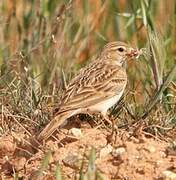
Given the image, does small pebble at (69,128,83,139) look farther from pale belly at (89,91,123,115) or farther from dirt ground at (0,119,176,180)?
pale belly at (89,91,123,115)

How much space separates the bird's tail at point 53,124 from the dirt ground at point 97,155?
9 centimetres

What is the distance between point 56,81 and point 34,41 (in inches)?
58.6

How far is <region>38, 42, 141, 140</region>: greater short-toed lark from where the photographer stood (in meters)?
6.54

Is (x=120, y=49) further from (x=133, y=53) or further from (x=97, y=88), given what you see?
(x=97, y=88)

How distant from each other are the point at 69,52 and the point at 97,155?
320cm

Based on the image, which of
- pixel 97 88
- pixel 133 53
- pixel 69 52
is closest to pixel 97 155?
pixel 97 88

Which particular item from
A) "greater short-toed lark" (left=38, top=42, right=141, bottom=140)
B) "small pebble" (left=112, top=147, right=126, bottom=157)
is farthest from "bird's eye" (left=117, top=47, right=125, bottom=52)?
"small pebble" (left=112, top=147, right=126, bottom=157)

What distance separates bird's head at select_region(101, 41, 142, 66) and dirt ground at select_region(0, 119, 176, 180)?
4.40 ft

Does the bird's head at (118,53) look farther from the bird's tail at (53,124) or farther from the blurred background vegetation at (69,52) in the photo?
the bird's tail at (53,124)

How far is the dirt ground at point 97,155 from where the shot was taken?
5973mm

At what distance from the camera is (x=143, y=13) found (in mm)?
7531

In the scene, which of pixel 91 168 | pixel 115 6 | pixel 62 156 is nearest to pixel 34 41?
pixel 115 6

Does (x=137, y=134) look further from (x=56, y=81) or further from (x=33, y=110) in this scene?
(x=56, y=81)

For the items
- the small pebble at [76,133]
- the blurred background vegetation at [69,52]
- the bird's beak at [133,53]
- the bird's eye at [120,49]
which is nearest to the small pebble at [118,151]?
the small pebble at [76,133]
